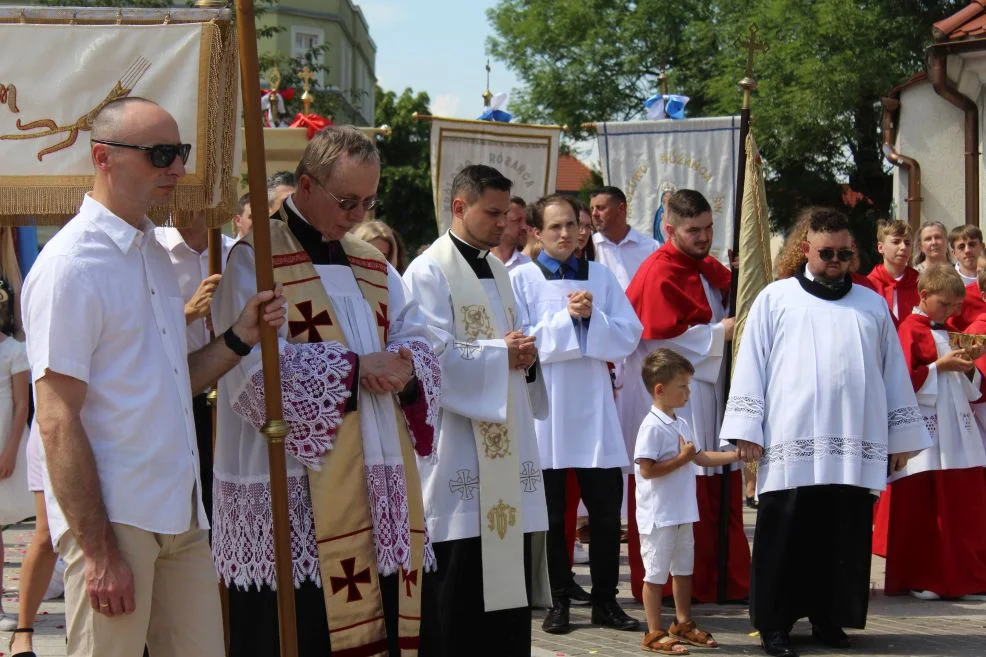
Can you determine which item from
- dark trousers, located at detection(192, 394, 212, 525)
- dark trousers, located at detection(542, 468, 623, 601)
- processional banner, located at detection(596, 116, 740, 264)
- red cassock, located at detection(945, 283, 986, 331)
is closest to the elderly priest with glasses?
dark trousers, located at detection(192, 394, 212, 525)

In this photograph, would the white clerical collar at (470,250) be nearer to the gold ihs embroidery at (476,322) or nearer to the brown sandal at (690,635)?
the gold ihs embroidery at (476,322)

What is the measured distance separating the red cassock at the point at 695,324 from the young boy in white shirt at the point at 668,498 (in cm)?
79

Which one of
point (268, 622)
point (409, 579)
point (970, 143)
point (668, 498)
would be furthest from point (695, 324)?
point (970, 143)

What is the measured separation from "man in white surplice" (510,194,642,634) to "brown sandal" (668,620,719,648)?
0.42 metres

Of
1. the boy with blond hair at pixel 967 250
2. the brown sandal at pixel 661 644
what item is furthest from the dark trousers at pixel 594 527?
the boy with blond hair at pixel 967 250

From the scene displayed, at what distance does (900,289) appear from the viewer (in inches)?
367

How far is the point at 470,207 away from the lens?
6223 millimetres

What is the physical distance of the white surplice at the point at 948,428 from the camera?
336 inches

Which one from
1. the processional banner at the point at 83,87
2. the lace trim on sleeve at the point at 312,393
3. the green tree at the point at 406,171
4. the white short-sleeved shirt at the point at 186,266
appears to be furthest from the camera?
the green tree at the point at 406,171

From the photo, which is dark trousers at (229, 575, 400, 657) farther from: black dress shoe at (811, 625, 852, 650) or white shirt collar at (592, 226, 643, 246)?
white shirt collar at (592, 226, 643, 246)

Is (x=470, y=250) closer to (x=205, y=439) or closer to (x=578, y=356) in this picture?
(x=578, y=356)

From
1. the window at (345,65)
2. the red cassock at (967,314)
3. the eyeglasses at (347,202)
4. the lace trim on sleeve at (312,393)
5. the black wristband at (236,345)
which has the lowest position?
the lace trim on sleeve at (312,393)

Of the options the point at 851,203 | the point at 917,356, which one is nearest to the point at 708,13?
the point at 851,203

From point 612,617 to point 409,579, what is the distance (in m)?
2.83
